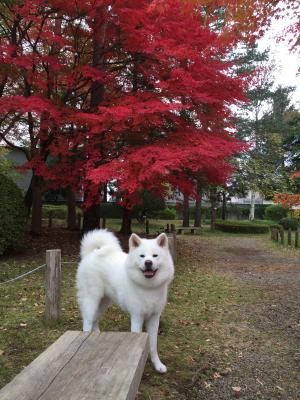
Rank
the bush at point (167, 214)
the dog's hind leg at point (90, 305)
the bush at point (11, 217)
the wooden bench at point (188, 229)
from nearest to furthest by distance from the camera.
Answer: the dog's hind leg at point (90, 305), the bush at point (11, 217), the wooden bench at point (188, 229), the bush at point (167, 214)

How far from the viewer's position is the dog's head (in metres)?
3.96

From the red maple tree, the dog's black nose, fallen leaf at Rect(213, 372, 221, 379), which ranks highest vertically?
the red maple tree

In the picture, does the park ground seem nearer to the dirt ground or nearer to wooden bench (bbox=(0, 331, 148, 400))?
the dirt ground

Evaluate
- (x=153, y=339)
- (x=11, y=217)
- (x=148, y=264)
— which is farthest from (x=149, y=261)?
(x=11, y=217)

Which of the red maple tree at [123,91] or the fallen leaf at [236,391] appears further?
the red maple tree at [123,91]

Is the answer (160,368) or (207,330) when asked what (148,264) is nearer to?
(160,368)

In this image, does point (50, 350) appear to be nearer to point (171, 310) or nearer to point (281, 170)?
point (171, 310)

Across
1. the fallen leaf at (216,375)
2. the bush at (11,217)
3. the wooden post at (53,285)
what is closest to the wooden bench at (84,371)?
the fallen leaf at (216,375)

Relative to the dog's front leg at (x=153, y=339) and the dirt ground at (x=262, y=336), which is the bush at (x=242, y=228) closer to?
the dirt ground at (x=262, y=336)

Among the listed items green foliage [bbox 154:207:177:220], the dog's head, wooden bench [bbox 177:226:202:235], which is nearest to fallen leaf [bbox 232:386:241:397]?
the dog's head

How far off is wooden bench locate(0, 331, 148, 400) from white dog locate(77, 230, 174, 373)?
45.3 inches

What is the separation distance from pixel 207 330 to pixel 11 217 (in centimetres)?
623

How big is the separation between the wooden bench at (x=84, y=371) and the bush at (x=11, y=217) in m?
7.66

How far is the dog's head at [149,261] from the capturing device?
3.96 metres
